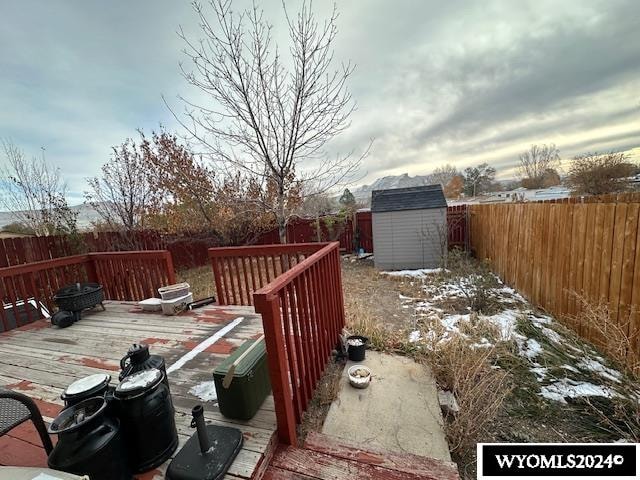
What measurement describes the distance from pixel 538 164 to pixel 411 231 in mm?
26634

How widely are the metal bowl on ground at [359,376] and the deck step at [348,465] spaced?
643 mm

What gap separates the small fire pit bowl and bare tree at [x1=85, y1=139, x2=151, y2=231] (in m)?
4.72

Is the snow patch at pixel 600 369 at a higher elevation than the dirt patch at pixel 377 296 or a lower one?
higher

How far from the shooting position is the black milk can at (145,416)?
131cm

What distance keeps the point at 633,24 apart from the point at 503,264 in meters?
4.19

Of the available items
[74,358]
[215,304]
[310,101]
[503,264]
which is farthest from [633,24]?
[74,358]

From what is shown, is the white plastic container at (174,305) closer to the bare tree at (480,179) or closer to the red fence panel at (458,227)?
the red fence panel at (458,227)

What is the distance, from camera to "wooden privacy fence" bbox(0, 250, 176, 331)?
3533mm

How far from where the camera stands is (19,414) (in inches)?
51.8

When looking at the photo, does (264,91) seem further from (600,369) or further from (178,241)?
(178,241)

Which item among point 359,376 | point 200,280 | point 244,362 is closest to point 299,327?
point 244,362

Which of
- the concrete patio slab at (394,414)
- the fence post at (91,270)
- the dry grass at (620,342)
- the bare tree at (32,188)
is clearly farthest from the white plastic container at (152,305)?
the bare tree at (32,188)

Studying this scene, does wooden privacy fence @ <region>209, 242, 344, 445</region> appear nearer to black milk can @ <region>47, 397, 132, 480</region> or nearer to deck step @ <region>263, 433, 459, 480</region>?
deck step @ <region>263, 433, 459, 480</region>

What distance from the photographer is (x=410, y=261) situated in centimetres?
779
